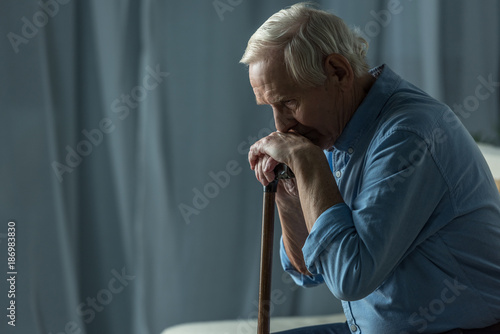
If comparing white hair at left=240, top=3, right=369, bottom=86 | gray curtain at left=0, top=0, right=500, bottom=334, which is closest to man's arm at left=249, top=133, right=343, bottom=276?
white hair at left=240, top=3, right=369, bottom=86

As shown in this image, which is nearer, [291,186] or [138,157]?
[291,186]

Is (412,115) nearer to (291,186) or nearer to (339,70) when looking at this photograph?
(339,70)

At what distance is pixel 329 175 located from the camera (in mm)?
1117

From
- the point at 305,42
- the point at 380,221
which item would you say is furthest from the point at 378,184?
the point at 305,42

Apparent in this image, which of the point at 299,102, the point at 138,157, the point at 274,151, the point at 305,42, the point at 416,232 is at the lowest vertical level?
the point at 138,157

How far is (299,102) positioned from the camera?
1206 millimetres

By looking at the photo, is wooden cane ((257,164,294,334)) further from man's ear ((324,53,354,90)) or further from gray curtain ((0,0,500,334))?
gray curtain ((0,0,500,334))

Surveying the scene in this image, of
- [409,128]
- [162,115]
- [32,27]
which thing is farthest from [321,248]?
[32,27]

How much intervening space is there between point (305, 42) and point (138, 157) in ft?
4.67

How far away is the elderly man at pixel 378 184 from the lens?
40.9 inches

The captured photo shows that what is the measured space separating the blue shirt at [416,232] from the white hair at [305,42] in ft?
0.54

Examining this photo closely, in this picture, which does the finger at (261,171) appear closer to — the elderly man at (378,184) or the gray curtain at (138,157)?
the elderly man at (378,184)

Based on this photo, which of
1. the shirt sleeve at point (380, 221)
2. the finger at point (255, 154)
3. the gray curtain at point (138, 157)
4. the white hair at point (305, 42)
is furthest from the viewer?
the gray curtain at point (138, 157)

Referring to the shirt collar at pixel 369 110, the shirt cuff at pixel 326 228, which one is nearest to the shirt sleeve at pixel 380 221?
the shirt cuff at pixel 326 228
